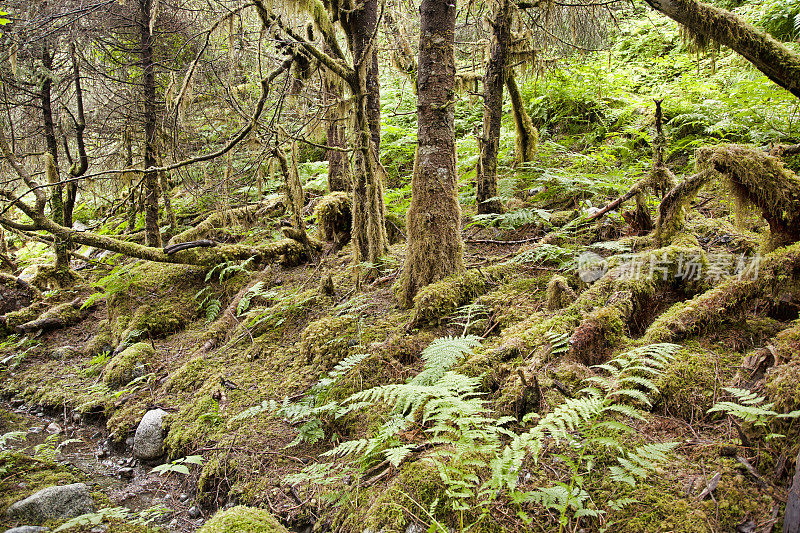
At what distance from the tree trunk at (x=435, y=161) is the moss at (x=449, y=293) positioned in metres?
0.15

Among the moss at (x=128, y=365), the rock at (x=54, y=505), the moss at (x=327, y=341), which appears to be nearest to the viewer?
the rock at (x=54, y=505)

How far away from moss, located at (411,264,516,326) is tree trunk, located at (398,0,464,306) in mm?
152

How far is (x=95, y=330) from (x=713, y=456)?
30.4ft

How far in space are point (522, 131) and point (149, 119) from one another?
6.75 metres

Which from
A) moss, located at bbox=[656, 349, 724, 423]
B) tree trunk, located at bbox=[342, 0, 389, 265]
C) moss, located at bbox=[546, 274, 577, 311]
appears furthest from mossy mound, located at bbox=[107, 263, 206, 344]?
moss, located at bbox=[656, 349, 724, 423]

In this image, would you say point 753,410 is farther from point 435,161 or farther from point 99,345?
point 99,345

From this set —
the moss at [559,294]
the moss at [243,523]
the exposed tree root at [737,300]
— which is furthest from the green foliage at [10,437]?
the exposed tree root at [737,300]

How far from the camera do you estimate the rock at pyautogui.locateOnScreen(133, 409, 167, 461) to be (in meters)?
4.30

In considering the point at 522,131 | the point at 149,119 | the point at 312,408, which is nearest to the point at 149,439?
the point at 312,408

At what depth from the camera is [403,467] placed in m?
2.69

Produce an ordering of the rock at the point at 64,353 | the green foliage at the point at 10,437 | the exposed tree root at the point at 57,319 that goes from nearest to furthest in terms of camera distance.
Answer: the green foliage at the point at 10,437 < the rock at the point at 64,353 < the exposed tree root at the point at 57,319

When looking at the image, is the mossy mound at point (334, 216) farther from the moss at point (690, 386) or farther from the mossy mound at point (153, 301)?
the moss at point (690, 386)

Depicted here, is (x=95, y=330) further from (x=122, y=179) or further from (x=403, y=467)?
(x=403, y=467)

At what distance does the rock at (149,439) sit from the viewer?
430 cm
